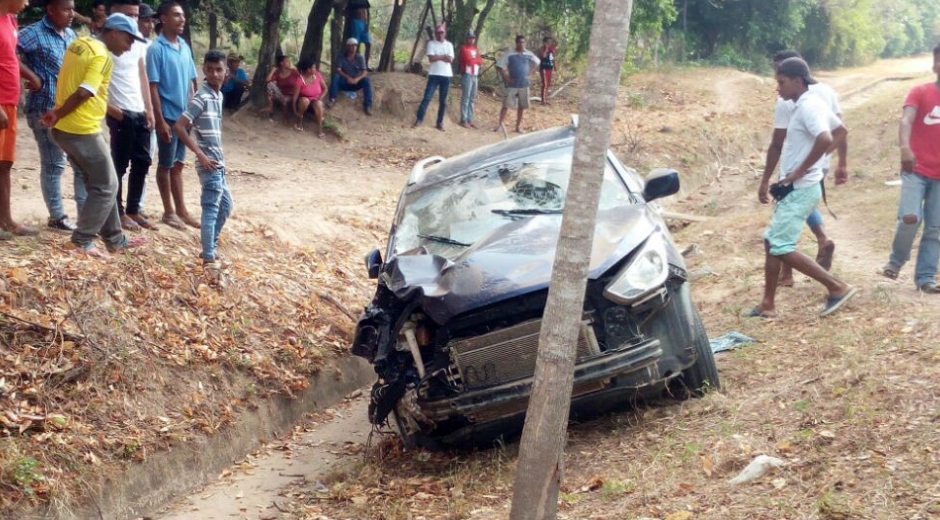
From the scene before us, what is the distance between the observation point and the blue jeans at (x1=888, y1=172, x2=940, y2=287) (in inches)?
291

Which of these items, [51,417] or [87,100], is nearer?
[51,417]

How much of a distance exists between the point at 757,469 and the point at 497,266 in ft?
5.77

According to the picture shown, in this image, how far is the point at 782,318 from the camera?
7367 millimetres

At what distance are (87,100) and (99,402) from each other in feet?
7.16

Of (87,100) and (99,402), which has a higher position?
(87,100)

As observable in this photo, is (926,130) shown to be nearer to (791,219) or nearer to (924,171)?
(924,171)

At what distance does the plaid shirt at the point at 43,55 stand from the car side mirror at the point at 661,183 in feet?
14.7

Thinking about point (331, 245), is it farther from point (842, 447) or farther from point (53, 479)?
point (842, 447)

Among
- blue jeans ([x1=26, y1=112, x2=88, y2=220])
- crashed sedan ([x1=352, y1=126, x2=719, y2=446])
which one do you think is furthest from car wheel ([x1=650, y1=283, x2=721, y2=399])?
blue jeans ([x1=26, y1=112, x2=88, y2=220])

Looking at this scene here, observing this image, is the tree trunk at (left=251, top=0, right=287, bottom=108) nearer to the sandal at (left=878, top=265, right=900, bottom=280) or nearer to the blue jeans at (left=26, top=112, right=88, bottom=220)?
the blue jeans at (left=26, top=112, right=88, bottom=220)

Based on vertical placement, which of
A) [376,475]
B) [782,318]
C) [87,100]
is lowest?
[376,475]

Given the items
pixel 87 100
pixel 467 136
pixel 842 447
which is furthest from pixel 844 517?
pixel 467 136

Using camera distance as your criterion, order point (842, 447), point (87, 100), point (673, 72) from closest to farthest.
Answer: point (842, 447)
point (87, 100)
point (673, 72)

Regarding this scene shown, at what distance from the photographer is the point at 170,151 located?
837 centimetres
